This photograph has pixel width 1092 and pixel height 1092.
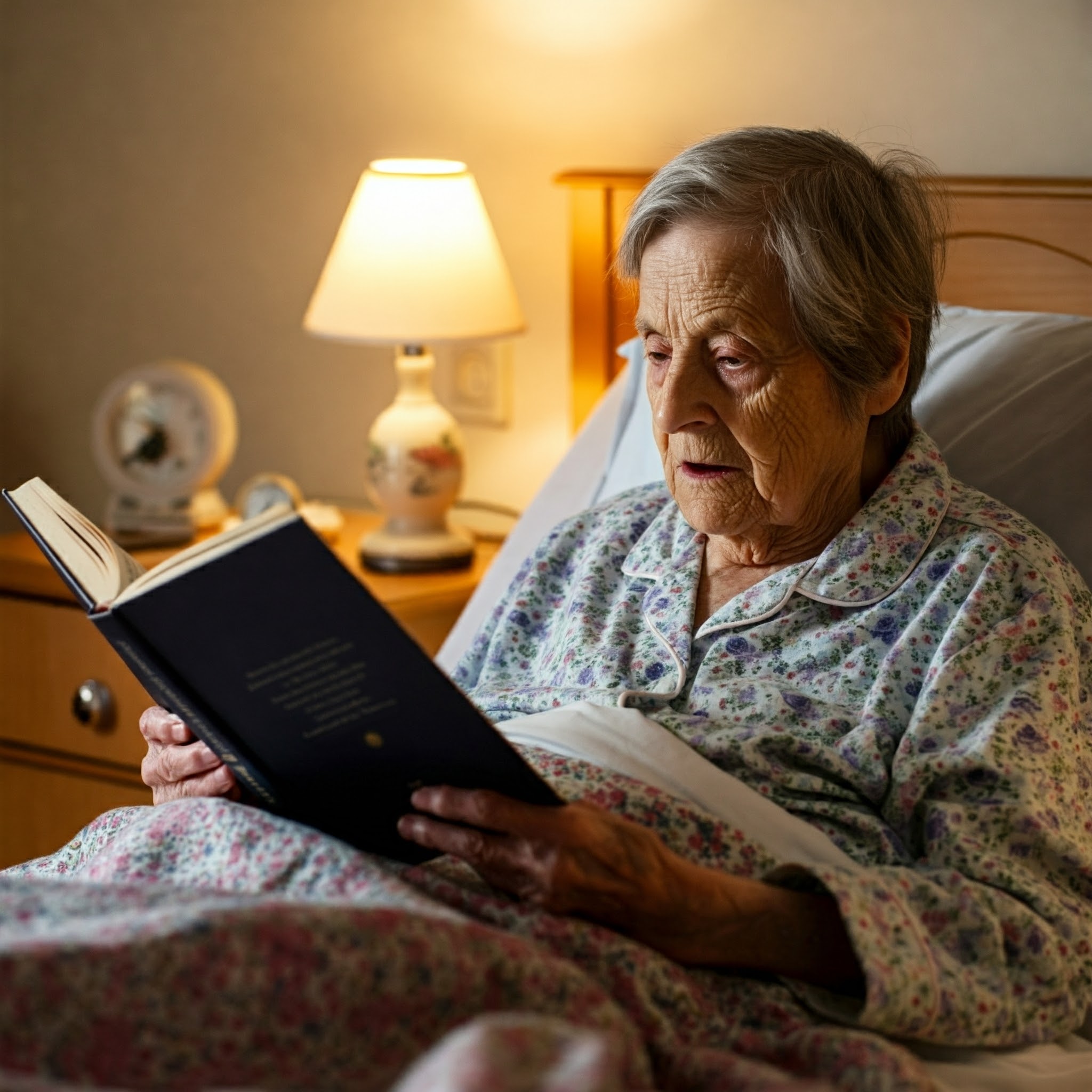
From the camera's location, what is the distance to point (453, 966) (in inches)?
29.5

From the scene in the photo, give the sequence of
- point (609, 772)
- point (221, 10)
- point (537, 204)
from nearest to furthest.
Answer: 1. point (609, 772)
2. point (537, 204)
3. point (221, 10)

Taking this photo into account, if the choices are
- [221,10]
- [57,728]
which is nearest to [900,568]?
[57,728]

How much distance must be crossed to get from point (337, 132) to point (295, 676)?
1.76 meters

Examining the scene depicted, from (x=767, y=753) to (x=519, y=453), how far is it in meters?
1.32

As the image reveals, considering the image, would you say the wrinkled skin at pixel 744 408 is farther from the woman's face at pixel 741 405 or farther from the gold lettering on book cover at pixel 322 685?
the gold lettering on book cover at pixel 322 685

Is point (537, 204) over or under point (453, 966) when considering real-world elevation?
over

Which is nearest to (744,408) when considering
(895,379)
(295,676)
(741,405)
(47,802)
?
(741,405)

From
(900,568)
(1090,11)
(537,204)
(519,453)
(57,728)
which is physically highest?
(1090,11)

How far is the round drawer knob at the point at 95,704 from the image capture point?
201cm

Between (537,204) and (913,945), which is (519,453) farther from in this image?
(913,945)

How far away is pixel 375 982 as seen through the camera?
0.73 metres

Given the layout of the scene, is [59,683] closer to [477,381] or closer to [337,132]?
[477,381]

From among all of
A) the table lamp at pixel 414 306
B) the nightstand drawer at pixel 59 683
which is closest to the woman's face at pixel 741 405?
Result: the table lamp at pixel 414 306

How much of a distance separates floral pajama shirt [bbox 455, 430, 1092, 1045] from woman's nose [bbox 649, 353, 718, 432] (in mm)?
150
